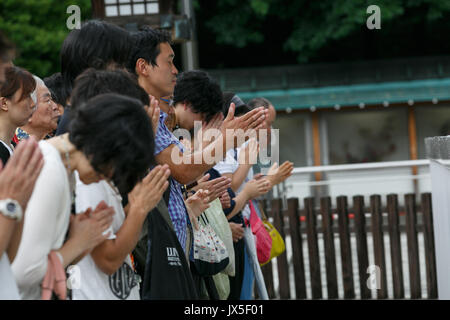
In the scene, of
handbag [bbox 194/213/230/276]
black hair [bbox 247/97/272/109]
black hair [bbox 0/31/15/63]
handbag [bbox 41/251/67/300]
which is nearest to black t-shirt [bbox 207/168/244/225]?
→ handbag [bbox 194/213/230/276]

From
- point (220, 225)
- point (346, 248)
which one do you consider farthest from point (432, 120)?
point (220, 225)

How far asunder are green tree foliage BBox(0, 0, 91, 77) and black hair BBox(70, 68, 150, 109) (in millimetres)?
16176

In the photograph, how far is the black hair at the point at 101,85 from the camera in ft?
Result: 8.65

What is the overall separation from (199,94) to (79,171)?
6.29 feet

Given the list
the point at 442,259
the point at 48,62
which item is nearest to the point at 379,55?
the point at 48,62

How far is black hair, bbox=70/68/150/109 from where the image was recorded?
2637 mm

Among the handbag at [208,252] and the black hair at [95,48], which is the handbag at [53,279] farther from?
the handbag at [208,252]

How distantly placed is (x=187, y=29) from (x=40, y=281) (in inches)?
198

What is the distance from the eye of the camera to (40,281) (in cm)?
222

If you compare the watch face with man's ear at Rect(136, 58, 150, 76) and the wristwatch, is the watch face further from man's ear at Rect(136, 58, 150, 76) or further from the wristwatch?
man's ear at Rect(136, 58, 150, 76)

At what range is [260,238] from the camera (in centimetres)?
491

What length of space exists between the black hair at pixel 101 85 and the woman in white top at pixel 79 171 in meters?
0.34

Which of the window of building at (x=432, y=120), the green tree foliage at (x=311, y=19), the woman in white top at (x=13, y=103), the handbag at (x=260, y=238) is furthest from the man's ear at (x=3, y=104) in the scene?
the green tree foliage at (x=311, y=19)

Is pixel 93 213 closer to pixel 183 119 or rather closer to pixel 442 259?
pixel 183 119
